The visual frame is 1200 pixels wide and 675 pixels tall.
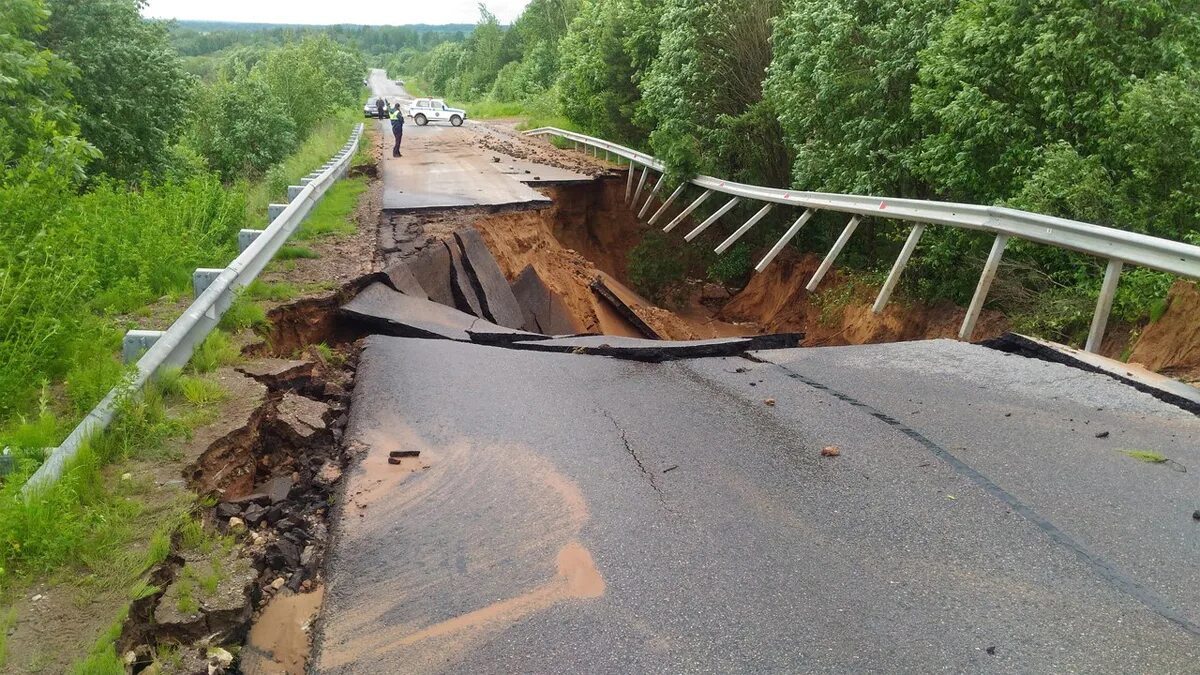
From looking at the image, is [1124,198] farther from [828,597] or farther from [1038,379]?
[828,597]

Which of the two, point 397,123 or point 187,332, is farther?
point 397,123

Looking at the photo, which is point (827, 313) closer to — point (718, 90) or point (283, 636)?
point (718, 90)

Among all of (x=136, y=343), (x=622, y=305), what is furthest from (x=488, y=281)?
(x=136, y=343)

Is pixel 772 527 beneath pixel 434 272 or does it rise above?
above

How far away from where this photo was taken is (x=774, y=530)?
4.11m

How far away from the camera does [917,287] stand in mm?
11023

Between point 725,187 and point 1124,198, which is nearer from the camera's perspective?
point 1124,198

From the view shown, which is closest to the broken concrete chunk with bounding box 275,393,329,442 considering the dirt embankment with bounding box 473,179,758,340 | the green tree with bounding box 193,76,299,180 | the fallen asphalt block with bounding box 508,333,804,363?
the fallen asphalt block with bounding box 508,333,804,363

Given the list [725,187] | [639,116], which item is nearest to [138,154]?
[639,116]

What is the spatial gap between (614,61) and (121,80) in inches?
520

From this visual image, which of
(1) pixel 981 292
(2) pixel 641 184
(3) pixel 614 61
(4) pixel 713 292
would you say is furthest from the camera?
(3) pixel 614 61

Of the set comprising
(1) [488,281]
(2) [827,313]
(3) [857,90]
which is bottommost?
(1) [488,281]

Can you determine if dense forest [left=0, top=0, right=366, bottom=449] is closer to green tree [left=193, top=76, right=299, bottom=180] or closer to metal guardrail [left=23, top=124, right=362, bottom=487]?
metal guardrail [left=23, top=124, right=362, bottom=487]

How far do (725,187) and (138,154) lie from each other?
14309 millimetres
